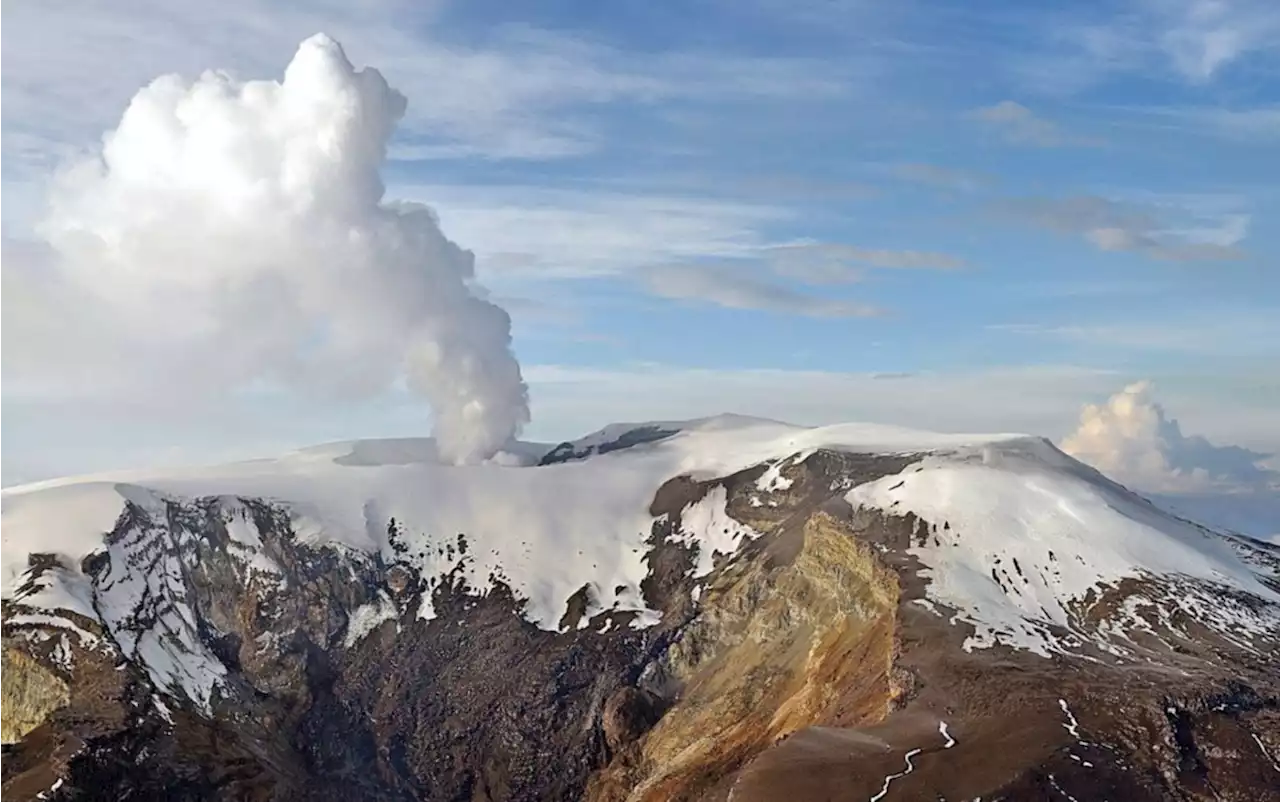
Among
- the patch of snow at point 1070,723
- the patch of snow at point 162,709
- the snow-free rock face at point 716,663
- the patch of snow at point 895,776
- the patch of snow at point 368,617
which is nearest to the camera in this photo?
the patch of snow at point 895,776

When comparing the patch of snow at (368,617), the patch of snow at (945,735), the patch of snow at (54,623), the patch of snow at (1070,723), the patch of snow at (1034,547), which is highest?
the patch of snow at (1034,547)

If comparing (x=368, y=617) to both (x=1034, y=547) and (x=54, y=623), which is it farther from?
(x=1034, y=547)

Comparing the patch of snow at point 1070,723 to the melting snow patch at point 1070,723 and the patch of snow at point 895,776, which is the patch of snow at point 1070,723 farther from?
the patch of snow at point 895,776

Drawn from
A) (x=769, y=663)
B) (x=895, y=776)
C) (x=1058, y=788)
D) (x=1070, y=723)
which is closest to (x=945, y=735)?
(x=1070, y=723)

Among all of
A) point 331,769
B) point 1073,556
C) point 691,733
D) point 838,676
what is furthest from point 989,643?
point 331,769

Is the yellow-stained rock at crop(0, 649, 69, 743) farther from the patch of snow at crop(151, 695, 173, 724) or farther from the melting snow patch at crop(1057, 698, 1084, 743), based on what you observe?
the melting snow patch at crop(1057, 698, 1084, 743)

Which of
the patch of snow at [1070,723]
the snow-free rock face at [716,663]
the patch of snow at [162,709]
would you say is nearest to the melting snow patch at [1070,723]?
the patch of snow at [1070,723]

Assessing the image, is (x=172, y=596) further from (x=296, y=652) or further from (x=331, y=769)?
(x=331, y=769)
